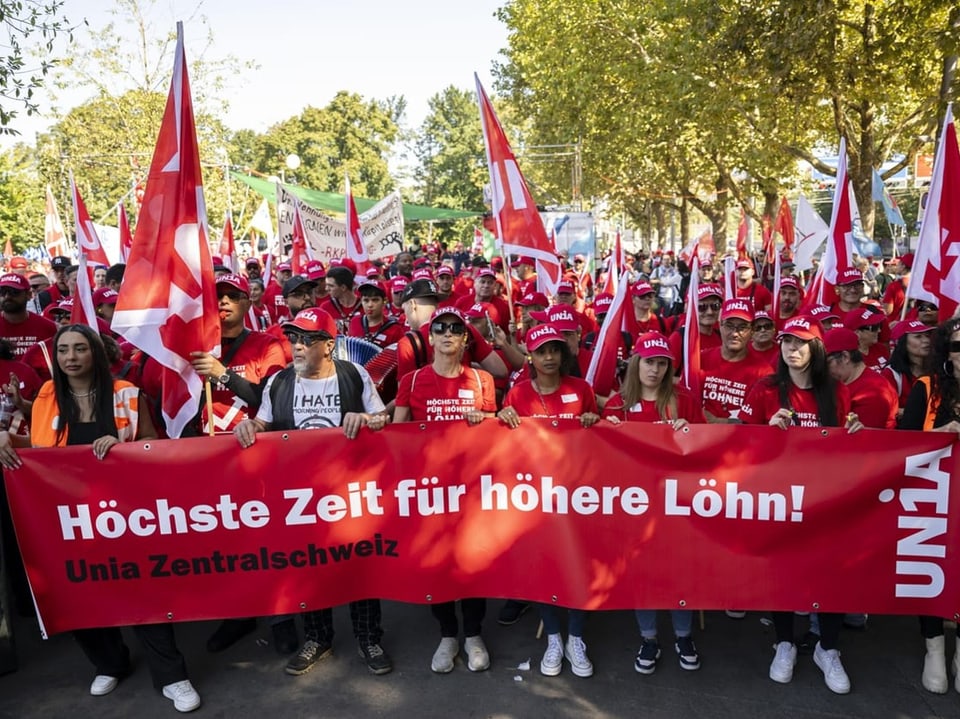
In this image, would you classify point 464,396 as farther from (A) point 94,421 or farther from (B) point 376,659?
(A) point 94,421

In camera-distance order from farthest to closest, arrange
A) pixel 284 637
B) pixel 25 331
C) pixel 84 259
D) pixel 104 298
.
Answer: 1. pixel 104 298
2. pixel 25 331
3. pixel 84 259
4. pixel 284 637

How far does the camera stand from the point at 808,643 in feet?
14.9

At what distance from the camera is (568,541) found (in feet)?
14.1

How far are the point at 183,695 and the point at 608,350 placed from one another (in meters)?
3.41

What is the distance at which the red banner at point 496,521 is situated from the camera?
409 centimetres

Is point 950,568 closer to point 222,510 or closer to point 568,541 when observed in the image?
point 568,541

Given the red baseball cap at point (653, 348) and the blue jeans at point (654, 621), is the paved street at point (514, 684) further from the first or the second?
the red baseball cap at point (653, 348)

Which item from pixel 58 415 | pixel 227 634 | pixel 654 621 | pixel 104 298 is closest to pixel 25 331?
pixel 104 298

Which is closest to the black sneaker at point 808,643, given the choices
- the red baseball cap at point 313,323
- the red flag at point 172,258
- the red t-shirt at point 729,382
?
the red t-shirt at point 729,382

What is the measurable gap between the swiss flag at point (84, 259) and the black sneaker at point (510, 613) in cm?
301

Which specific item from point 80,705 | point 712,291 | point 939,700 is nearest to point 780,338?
point 939,700

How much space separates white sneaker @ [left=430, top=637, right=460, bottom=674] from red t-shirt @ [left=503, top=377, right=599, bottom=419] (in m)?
1.35

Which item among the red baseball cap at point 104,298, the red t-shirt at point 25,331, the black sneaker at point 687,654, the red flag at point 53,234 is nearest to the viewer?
the black sneaker at point 687,654

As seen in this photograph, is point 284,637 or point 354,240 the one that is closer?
point 284,637
